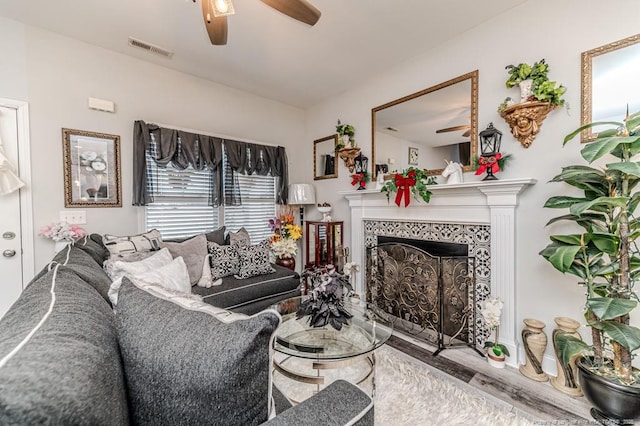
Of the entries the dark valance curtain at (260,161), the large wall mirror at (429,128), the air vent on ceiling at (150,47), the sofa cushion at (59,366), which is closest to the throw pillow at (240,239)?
the dark valance curtain at (260,161)

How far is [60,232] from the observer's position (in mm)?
2326

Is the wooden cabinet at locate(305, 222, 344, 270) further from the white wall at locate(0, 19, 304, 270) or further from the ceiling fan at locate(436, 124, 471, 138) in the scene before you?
the white wall at locate(0, 19, 304, 270)

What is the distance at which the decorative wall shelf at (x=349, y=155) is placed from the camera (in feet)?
11.2

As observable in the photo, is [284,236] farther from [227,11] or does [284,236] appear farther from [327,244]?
[227,11]

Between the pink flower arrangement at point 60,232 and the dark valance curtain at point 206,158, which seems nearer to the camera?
the pink flower arrangement at point 60,232

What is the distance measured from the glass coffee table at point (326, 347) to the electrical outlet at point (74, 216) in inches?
81.3

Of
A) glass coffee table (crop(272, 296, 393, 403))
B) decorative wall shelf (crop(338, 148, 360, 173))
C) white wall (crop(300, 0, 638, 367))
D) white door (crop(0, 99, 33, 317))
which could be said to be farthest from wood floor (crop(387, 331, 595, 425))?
white door (crop(0, 99, 33, 317))

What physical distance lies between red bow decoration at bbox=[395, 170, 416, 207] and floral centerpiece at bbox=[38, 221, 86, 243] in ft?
9.81

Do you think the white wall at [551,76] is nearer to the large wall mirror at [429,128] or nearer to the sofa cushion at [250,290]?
the large wall mirror at [429,128]

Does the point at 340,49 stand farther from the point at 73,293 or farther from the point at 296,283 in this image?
the point at 73,293

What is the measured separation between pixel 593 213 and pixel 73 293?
104 inches

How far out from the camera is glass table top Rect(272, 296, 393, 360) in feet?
4.92

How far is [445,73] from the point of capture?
2.58 meters

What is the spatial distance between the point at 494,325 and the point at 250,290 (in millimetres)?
2060
